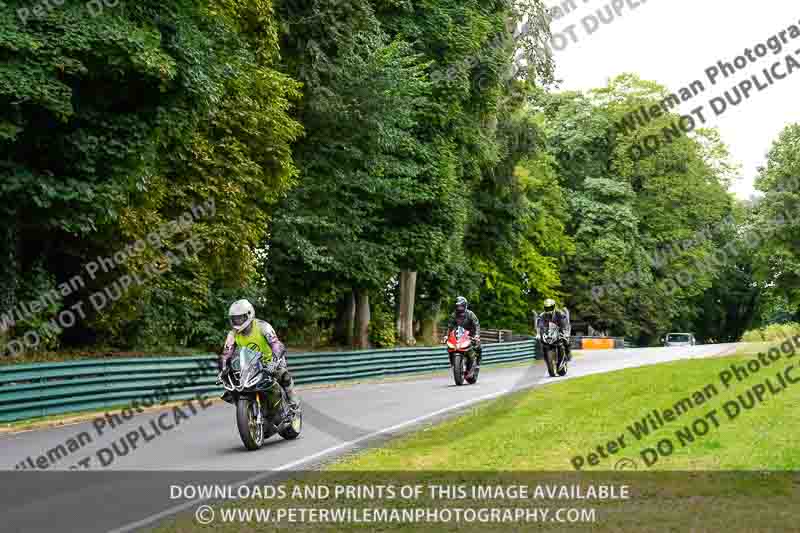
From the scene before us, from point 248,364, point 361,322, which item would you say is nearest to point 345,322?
point 361,322

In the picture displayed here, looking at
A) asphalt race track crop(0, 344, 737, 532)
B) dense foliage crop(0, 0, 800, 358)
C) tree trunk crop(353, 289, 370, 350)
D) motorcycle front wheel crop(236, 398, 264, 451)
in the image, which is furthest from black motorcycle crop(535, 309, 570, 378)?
motorcycle front wheel crop(236, 398, 264, 451)

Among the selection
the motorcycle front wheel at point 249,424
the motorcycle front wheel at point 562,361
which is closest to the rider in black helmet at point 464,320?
the motorcycle front wheel at point 562,361

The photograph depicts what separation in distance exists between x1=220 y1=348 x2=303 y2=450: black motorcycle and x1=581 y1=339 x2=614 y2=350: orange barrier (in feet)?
177

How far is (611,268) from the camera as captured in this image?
67250 mm

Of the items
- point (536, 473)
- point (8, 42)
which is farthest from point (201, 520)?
point (8, 42)

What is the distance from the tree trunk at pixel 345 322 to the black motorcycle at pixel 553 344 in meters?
11.7

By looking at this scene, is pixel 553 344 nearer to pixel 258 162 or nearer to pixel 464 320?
pixel 464 320

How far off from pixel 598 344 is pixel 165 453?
55.0 meters

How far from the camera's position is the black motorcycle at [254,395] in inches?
489

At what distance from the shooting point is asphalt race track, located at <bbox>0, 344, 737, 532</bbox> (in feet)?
29.4

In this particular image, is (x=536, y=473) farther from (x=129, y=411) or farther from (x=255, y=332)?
(x=129, y=411)

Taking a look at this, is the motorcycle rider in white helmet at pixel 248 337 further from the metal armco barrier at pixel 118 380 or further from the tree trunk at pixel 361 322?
the tree trunk at pixel 361 322

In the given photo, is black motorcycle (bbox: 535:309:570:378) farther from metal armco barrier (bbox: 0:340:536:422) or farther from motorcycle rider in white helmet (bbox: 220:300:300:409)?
motorcycle rider in white helmet (bbox: 220:300:300:409)

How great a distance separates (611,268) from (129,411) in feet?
168
